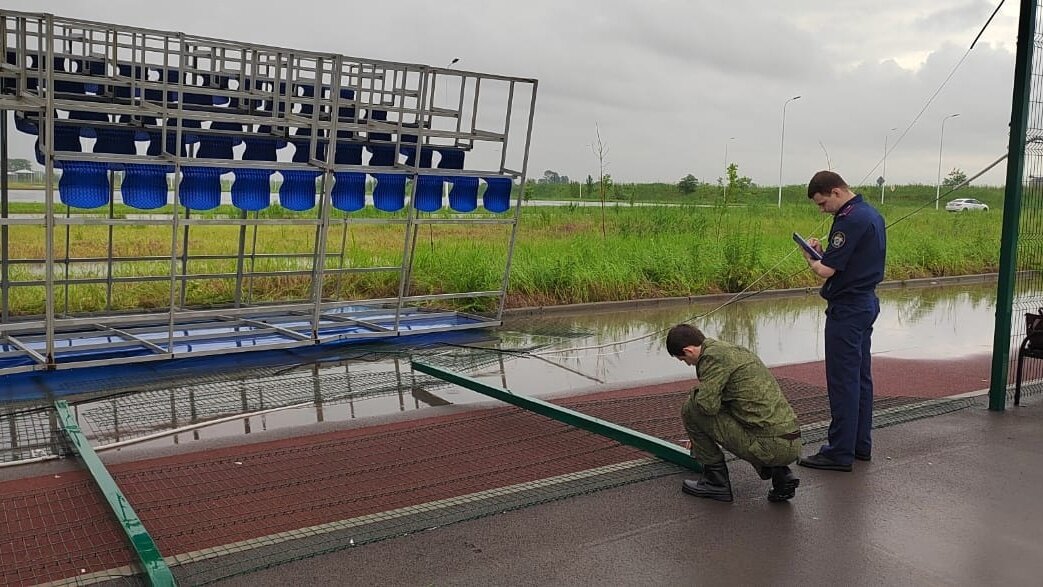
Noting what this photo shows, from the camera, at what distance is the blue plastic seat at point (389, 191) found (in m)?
10.3

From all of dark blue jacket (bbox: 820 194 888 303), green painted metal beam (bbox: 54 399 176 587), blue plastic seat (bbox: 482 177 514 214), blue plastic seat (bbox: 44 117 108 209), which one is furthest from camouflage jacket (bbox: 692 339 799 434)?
blue plastic seat (bbox: 482 177 514 214)

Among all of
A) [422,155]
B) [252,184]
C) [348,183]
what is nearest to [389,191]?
[348,183]

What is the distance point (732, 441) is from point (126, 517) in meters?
3.32

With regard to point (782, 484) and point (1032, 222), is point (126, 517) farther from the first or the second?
point (1032, 222)

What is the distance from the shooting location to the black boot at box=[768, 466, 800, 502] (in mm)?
5422

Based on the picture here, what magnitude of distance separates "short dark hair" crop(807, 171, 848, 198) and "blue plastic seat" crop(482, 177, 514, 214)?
5.39 m

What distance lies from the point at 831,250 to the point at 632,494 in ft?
6.97

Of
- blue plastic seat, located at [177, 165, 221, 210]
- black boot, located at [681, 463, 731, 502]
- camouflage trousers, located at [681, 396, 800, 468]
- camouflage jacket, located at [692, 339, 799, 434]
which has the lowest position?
black boot, located at [681, 463, 731, 502]

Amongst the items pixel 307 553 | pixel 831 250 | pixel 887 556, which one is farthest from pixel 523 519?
pixel 831 250

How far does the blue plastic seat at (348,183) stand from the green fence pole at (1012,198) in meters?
6.33

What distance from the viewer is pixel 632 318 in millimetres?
13547

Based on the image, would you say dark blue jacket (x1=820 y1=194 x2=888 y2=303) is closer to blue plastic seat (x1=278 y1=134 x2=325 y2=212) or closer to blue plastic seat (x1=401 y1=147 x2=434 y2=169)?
blue plastic seat (x1=278 y1=134 x2=325 y2=212)

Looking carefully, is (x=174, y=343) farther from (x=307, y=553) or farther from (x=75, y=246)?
(x=75, y=246)

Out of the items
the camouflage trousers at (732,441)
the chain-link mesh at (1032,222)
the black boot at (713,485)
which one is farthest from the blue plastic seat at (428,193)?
the chain-link mesh at (1032,222)
